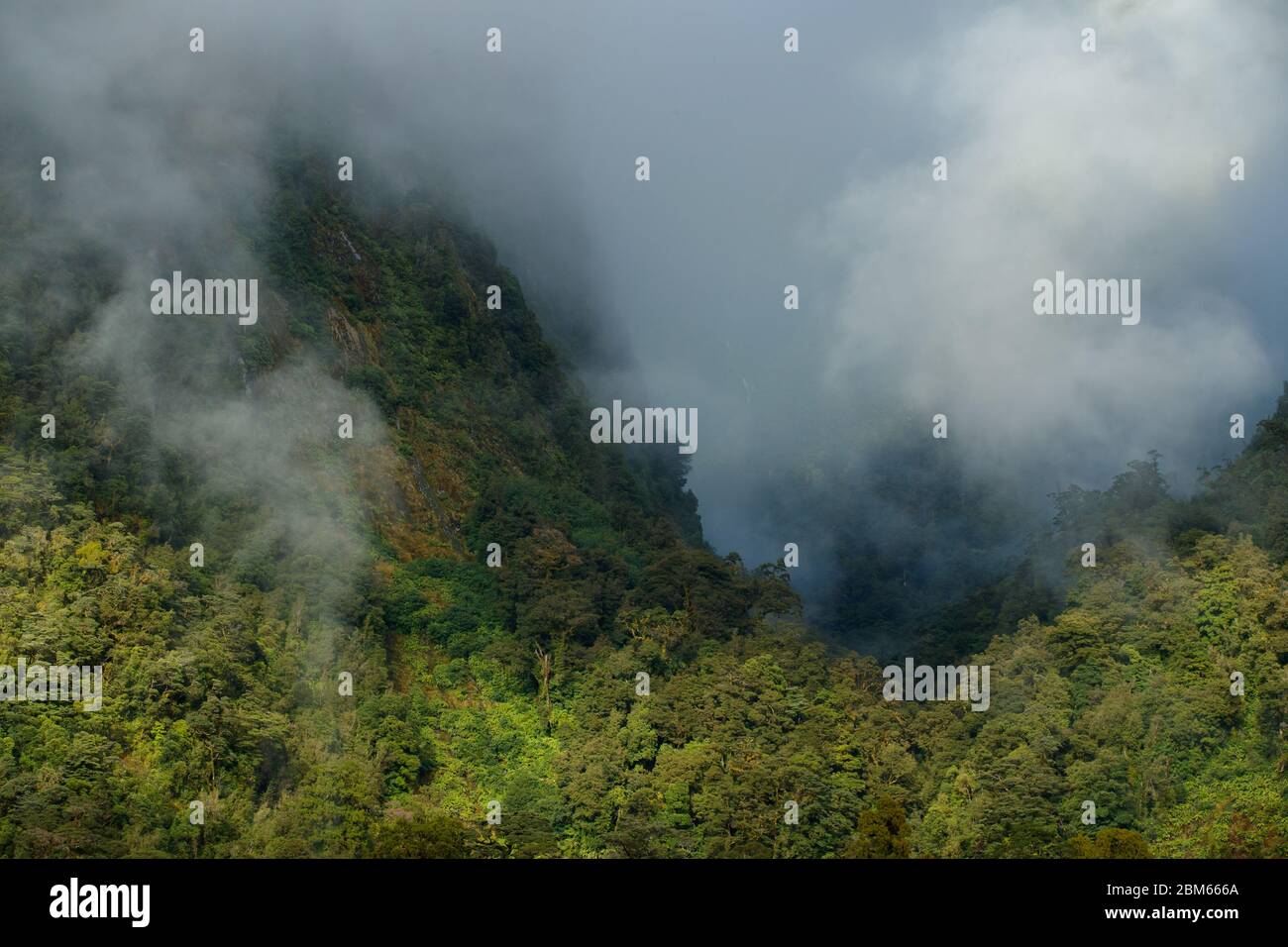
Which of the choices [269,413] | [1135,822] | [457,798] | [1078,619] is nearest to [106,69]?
[269,413]

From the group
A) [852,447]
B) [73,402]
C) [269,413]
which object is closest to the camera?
[73,402]

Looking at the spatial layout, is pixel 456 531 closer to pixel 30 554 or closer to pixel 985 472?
pixel 30 554

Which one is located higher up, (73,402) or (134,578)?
(73,402)

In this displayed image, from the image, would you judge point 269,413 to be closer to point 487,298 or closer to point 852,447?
point 487,298
